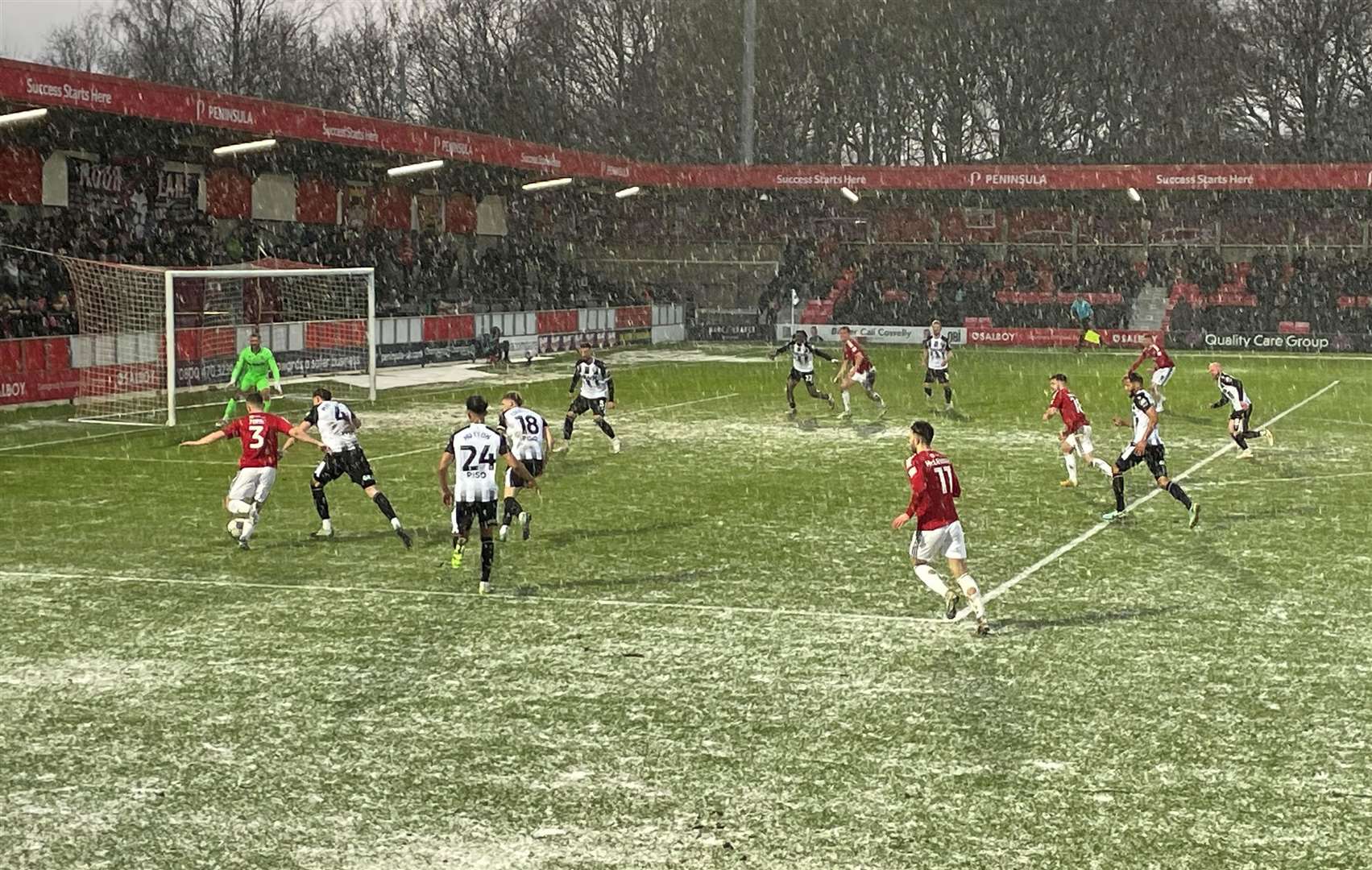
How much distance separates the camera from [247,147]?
4112 cm

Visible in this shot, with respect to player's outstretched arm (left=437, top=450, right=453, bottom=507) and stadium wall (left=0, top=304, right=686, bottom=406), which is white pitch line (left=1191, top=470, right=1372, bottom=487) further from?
stadium wall (left=0, top=304, right=686, bottom=406)

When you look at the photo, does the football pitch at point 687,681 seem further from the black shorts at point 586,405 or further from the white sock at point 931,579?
the black shorts at point 586,405

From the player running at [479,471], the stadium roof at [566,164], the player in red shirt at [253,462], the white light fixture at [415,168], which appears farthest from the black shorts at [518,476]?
the white light fixture at [415,168]

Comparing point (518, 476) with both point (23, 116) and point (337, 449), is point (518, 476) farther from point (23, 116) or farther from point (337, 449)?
point (23, 116)

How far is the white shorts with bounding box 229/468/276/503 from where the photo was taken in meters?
17.2

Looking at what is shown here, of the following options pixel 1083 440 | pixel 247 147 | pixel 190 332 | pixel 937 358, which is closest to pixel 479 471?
pixel 1083 440

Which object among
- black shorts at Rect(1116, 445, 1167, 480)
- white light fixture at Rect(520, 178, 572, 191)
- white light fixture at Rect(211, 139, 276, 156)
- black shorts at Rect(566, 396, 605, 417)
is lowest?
black shorts at Rect(1116, 445, 1167, 480)

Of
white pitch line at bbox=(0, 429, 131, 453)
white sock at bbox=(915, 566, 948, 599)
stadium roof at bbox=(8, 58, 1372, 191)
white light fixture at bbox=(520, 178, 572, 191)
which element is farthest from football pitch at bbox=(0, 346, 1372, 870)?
white light fixture at bbox=(520, 178, 572, 191)

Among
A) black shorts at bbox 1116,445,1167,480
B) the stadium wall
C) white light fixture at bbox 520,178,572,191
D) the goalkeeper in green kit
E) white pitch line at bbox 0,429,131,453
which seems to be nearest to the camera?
black shorts at bbox 1116,445,1167,480

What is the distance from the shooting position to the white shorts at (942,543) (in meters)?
13.4

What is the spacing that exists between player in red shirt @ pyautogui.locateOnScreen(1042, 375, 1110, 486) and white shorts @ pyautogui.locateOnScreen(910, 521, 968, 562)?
25.6ft

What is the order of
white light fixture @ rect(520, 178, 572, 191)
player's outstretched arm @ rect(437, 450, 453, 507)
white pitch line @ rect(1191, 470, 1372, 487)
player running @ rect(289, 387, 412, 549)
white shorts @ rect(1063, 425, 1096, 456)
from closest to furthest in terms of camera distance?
1. player's outstretched arm @ rect(437, 450, 453, 507)
2. player running @ rect(289, 387, 412, 549)
3. white shorts @ rect(1063, 425, 1096, 456)
4. white pitch line @ rect(1191, 470, 1372, 487)
5. white light fixture @ rect(520, 178, 572, 191)

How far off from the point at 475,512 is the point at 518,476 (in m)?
1.30

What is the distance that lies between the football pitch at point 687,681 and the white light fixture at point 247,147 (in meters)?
19.3
